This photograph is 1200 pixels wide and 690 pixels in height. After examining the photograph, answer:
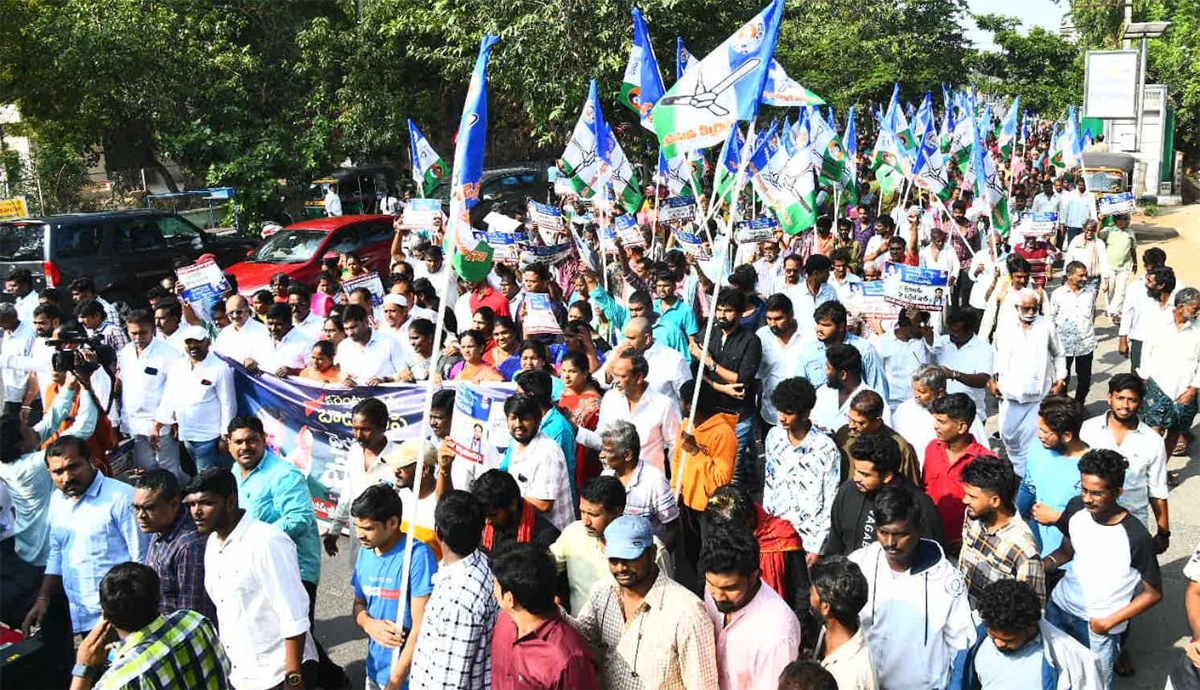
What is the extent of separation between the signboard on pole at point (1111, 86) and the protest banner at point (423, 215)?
2233cm

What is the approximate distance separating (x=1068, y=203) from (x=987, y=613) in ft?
49.2

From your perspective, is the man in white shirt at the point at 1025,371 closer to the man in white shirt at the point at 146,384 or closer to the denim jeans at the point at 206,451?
the denim jeans at the point at 206,451

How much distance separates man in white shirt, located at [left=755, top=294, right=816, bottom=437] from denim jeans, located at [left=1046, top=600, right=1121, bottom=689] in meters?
2.74

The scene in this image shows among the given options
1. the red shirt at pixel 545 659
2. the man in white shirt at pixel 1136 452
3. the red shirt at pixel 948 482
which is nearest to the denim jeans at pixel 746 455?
the red shirt at pixel 948 482

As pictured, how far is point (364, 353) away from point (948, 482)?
456 centimetres

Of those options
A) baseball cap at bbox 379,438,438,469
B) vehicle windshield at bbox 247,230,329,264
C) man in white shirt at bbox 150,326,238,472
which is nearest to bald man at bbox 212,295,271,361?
man in white shirt at bbox 150,326,238,472

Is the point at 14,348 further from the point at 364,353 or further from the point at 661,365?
the point at 661,365

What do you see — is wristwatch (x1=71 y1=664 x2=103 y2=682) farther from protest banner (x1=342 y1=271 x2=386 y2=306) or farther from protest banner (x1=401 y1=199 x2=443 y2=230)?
protest banner (x1=401 y1=199 x2=443 y2=230)

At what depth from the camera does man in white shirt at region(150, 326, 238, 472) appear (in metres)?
7.36

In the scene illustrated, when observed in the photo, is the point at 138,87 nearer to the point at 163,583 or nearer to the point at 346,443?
the point at 346,443

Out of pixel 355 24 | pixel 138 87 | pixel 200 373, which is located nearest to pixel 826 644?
pixel 200 373

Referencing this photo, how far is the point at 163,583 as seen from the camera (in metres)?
4.47

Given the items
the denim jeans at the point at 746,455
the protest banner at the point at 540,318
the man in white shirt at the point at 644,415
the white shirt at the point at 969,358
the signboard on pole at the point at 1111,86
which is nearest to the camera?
the man in white shirt at the point at 644,415

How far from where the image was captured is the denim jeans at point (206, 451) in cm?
743
